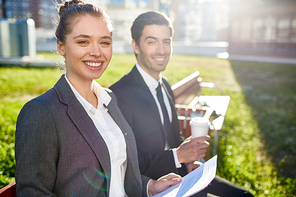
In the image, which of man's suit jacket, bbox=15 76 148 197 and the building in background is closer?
man's suit jacket, bbox=15 76 148 197

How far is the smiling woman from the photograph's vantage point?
1.18 meters

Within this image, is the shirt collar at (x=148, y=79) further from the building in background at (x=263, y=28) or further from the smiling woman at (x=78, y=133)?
the building in background at (x=263, y=28)

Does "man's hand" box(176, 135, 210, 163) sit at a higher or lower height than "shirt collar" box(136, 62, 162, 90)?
lower

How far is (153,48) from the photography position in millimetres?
2398

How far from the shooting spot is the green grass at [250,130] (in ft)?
10.8

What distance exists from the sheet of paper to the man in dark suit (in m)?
0.28

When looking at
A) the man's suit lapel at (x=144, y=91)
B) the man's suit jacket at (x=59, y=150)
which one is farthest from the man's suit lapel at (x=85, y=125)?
the man's suit lapel at (x=144, y=91)

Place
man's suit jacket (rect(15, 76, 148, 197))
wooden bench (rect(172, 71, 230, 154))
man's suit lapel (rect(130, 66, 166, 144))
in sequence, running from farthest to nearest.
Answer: wooden bench (rect(172, 71, 230, 154)) → man's suit lapel (rect(130, 66, 166, 144)) → man's suit jacket (rect(15, 76, 148, 197))

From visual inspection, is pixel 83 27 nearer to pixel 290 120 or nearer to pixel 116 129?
pixel 116 129

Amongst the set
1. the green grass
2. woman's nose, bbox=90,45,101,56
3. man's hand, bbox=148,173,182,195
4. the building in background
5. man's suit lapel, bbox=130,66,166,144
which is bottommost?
the green grass

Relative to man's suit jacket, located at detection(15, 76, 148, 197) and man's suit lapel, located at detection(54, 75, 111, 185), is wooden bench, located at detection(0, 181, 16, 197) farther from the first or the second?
man's suit lapel, located at detection(54, 75, 111, 185)

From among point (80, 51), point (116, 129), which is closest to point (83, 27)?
point (80, 51)

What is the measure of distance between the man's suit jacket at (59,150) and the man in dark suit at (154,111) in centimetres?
72

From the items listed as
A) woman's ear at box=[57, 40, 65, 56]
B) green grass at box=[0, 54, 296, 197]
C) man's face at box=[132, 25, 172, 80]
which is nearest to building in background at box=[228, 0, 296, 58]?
green grass at box=[0, 54, 296, 197]
